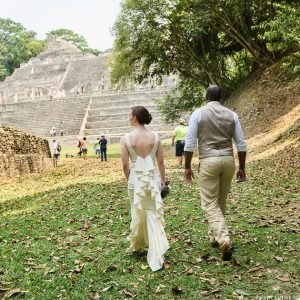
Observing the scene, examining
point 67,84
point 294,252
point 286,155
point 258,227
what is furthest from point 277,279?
point 67,84

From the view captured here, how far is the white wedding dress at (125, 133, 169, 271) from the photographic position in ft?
16.7

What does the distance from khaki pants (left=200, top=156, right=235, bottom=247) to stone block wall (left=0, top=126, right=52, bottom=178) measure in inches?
502

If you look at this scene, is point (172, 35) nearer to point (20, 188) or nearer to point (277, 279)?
point (20, 188)

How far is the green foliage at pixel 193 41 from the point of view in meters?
22.7

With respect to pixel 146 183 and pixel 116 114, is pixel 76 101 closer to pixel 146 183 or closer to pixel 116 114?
pixel 116 114

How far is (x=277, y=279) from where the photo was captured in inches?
182

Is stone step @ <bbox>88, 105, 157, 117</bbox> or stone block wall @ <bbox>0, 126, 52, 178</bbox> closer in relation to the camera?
stone block wall @ <bbox>0, 126, 52, 178</bbox>

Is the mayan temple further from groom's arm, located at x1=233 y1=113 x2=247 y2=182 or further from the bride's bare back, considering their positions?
the bride's bare back

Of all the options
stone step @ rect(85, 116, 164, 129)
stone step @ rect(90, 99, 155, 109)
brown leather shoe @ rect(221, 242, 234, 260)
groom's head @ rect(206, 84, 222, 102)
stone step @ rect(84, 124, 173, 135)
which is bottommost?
brown leather shoe @ rect(221, 242, 234, 260)

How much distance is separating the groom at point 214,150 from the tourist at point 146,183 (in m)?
0.48

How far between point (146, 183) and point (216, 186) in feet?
2.82

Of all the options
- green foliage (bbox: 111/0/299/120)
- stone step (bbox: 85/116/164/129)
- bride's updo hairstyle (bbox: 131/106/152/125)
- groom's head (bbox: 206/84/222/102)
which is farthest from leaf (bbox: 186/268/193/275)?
stone step (bbox: 85/116/164/129)

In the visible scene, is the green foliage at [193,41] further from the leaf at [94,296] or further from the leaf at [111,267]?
the leaf at [94,296]

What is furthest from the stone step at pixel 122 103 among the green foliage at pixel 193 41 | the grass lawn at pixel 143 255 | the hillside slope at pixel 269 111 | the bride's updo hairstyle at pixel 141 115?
the bride's updo hairstyle at pixel 141 115
